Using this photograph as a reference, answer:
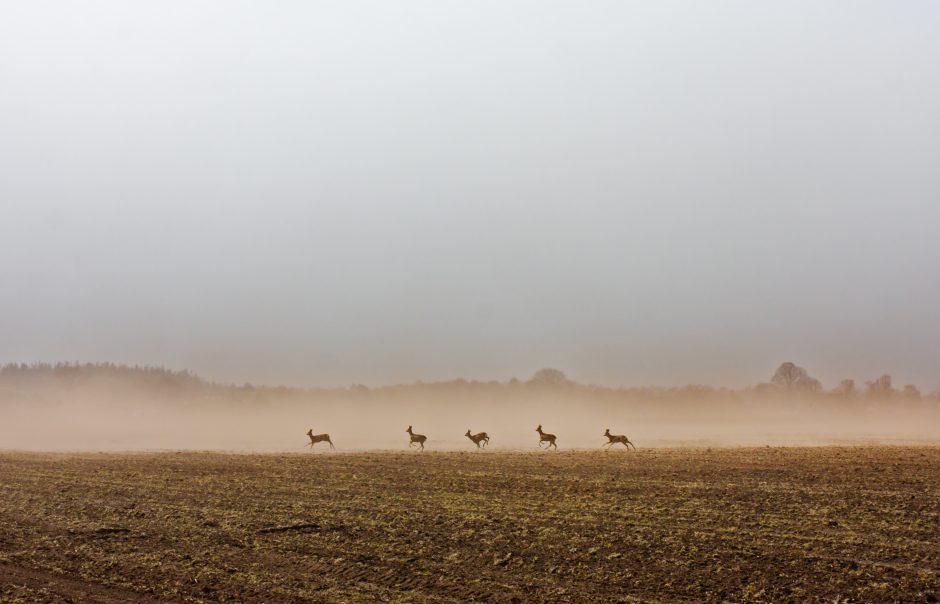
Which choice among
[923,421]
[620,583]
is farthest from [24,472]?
[923,421]

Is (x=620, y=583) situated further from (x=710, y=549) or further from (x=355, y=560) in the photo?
(x=355, y=560)

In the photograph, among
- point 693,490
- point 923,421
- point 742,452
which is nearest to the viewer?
point 693,490

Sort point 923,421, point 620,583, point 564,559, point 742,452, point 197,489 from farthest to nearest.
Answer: point 923,421 → point 742,452 → point 197,489 → point 564,559 → point 620,583

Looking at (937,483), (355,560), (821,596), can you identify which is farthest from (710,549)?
(937,483)

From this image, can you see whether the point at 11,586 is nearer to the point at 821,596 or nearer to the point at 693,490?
the point at 821,596

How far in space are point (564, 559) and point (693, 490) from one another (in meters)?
8.98

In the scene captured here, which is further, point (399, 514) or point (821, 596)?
point (399, 514)

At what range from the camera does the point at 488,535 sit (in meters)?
14.6

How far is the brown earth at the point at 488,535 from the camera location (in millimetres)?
11055

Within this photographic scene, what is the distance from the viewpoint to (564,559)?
12.7m

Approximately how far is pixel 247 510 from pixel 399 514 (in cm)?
464

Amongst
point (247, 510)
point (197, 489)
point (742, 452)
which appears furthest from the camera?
point (742, 452)

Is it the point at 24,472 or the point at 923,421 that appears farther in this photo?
the point at 923,421

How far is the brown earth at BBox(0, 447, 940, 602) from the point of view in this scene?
11.1m
